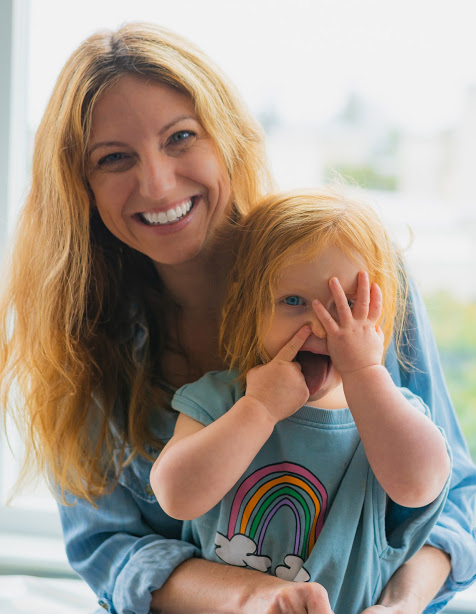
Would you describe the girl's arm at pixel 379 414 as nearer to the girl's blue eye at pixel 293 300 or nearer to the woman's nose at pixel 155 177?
the girl's blue eye at pixel 293 300

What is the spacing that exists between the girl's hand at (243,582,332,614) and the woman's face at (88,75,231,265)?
556mm

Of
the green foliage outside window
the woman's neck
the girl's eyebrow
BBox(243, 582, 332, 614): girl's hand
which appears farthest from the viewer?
the green foliage outside window

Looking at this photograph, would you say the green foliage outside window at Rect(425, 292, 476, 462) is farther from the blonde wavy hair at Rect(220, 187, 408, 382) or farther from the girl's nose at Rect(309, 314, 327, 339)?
the girl's nose at Rect(309, 314, 327, 339)

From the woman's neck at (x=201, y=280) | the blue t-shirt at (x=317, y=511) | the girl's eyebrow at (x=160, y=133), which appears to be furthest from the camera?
the woman's neck at (x=201, y=280)

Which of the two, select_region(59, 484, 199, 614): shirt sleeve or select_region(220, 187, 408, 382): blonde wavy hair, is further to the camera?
select_region(59, 484, 199, 614): shirt sleeve

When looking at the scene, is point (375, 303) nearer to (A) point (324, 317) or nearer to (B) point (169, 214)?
(A) point (324, 317)

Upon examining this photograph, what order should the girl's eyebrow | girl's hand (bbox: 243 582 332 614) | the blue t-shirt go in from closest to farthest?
girl's hand (bbox: 243 582 332 614), the blue t-shirt, the girl's eyebrow

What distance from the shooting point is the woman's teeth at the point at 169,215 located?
1.18m

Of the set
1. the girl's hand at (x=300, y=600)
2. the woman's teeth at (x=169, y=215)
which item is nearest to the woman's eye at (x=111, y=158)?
the woman's teeth at (x=169, y=215)

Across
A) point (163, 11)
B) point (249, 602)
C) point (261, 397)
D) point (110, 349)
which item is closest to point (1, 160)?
point (163, 11)

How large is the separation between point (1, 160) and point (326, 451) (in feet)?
3.76

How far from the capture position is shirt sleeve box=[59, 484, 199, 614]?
1.18 metres

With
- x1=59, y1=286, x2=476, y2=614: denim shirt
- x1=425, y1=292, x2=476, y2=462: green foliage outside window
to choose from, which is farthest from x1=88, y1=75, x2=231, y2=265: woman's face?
x1=425, y1=292, x2=476, y2=462: green foliage outside window

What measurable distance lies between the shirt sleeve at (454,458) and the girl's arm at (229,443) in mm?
303
